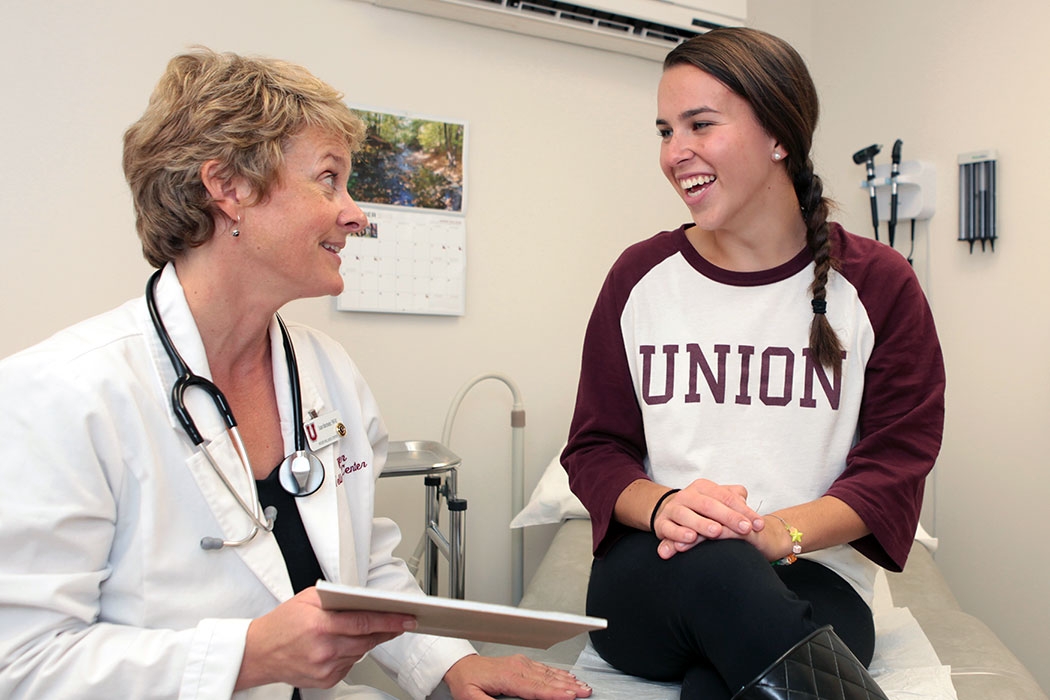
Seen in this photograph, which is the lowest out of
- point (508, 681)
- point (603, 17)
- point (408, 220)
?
point (508, 681)

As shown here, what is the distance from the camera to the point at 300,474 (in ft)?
3.50

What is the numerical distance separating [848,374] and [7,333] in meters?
1.81

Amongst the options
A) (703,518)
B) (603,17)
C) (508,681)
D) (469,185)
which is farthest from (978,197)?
(508,681)

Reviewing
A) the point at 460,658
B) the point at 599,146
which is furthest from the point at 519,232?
the point at 460,658

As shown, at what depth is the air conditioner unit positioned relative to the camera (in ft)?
7.32

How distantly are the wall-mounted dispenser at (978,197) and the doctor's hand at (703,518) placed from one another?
4.92ft

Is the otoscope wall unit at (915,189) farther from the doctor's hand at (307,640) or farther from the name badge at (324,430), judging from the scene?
the doctor's hand at (307,640)

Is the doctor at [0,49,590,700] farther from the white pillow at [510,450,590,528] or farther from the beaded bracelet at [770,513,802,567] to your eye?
the white pillow at [510,450,590,528]

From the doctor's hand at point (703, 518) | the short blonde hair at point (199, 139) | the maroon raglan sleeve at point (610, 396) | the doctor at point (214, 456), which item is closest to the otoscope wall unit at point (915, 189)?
the maroon raglan sleeve at point (610, 396)

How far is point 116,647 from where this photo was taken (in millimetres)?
840

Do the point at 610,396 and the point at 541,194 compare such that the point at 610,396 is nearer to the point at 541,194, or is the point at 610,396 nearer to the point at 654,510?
the point at 654,510

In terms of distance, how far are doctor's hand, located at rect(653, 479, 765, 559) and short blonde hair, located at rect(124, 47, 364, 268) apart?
695mm

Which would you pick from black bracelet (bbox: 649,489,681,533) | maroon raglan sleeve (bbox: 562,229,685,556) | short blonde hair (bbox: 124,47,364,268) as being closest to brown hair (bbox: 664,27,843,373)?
maroon raglan sleeve (bbox: 562,229,685,556)

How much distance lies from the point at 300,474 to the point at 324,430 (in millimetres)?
80
